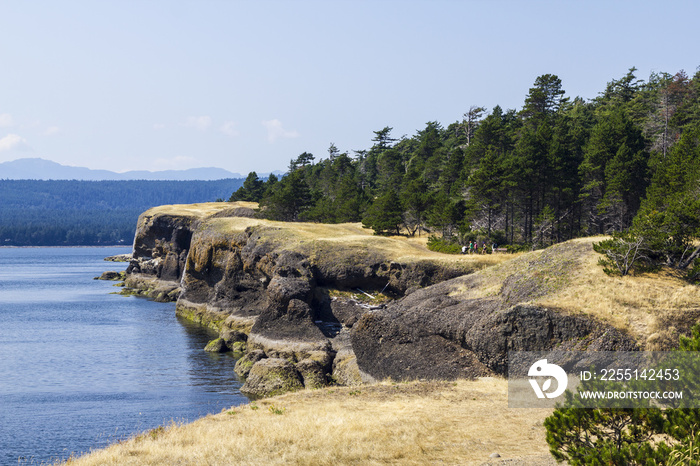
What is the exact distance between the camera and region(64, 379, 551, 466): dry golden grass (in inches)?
667

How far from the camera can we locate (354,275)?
56.3 metres

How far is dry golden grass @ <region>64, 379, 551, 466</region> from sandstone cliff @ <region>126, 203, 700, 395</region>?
6.92 meters

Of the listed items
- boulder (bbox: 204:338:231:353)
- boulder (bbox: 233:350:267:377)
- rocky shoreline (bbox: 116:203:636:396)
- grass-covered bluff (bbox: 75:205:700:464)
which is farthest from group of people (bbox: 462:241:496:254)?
boulder (bbox: 204:338:231:353)

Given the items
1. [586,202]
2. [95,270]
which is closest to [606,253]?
[586,202]

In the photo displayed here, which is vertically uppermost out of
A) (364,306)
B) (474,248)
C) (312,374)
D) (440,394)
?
(474,248)

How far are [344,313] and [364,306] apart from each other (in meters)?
1.90

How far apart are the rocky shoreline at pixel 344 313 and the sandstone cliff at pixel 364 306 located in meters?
0.09

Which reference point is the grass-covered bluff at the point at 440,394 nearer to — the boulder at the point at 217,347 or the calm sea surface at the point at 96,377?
the boulder at the point at 217,347

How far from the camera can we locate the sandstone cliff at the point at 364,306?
103 feet

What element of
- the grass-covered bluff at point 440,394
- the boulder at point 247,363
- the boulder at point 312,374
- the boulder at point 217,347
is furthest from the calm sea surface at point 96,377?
the grass-covered bluff at point 440,394

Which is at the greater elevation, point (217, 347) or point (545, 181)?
point (545, 181)

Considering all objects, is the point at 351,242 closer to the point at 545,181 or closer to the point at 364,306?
the point at 364,306

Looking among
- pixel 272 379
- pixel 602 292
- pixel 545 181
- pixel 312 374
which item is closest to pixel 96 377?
pixel 272 379

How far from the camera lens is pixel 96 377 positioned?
4638cm
